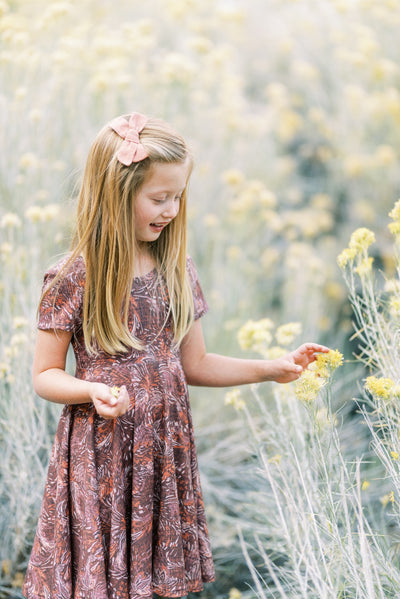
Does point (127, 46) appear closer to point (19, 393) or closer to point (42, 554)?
point (19, 393)

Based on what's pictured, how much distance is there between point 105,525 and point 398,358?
2.15ft

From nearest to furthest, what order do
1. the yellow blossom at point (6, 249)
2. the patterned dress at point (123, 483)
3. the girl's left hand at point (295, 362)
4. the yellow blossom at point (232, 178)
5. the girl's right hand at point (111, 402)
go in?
the girl's right hand at point (111, 402) < the patterned dress at point (123, 483) < the girl's left hand at point (295, 362) < the yellow blossom at point (6, 249) < the yellow blossom at point (232, 178)

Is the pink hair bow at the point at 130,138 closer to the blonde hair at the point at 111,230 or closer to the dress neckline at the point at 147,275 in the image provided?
the blonde hair at the point at 111,230

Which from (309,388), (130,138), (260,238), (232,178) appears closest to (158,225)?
(130,138)

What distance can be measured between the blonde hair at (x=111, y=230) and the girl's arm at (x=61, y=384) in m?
0.06

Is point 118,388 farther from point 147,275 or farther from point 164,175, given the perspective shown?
point 164,175

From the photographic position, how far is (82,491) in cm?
117

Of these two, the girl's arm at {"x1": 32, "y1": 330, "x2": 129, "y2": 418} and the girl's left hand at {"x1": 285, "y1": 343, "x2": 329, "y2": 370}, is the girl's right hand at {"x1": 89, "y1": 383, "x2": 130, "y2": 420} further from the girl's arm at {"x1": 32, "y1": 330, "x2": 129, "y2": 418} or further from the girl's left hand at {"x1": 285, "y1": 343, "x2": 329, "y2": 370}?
the girl's left hand at {"x1": 285, "y1": 343, "x2": 329, "y2": 370}

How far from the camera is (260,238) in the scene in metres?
2.76

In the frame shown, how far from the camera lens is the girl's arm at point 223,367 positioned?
130 centimetres

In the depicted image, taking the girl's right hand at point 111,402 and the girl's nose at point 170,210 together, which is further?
the girl's nose at point 170,210

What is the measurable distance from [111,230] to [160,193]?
116 mm

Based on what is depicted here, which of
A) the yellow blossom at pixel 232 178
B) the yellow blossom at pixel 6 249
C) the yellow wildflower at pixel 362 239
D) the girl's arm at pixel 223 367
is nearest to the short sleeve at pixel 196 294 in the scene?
the girl's arm at pixel 223 367

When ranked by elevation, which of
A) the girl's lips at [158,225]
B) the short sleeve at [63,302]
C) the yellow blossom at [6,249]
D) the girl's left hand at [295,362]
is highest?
the yellow blossom at [6,249]
